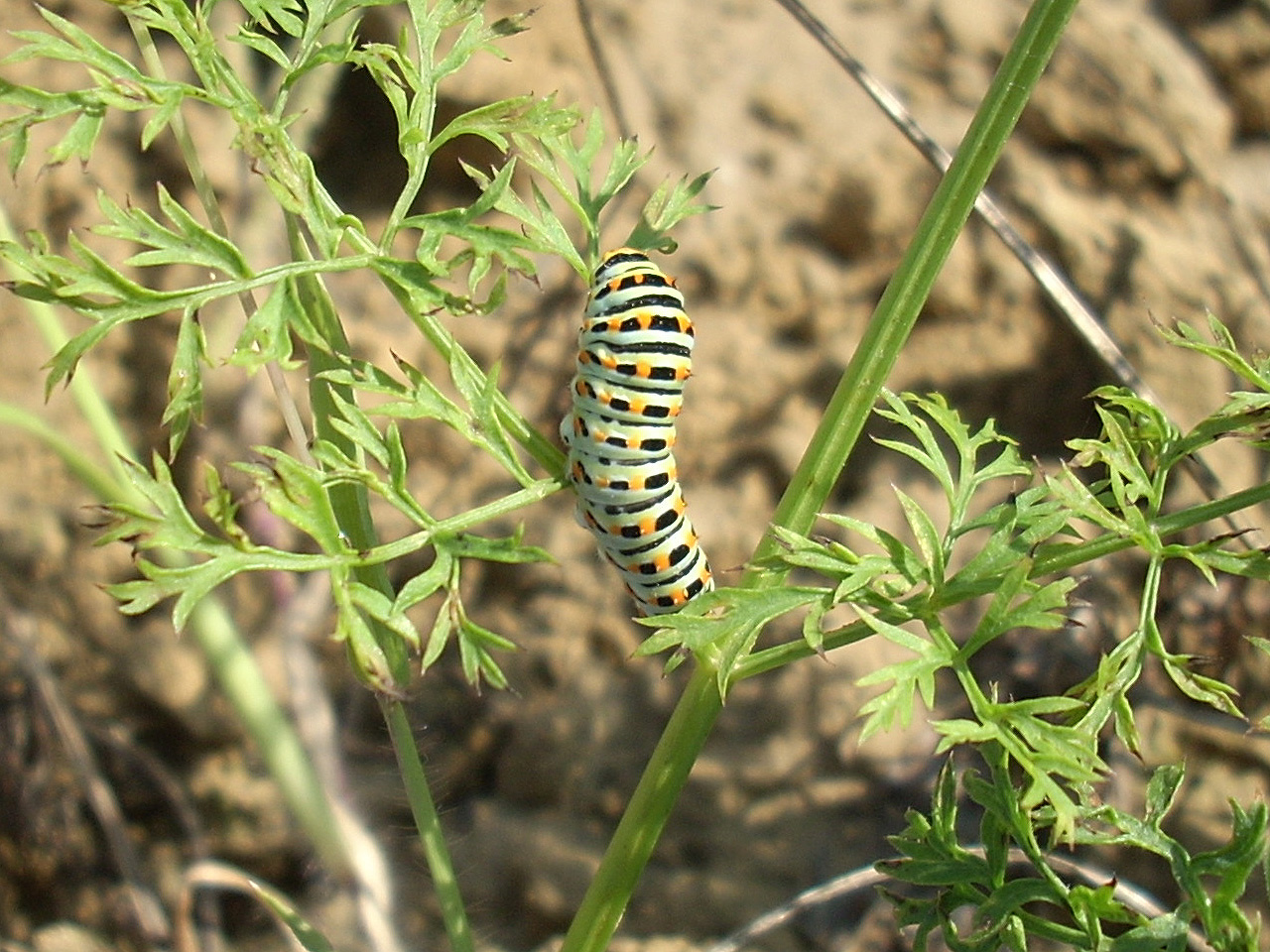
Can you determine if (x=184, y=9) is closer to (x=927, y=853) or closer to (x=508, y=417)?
(x=508, y=417)

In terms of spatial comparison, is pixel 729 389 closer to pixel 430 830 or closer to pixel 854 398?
pixel 854 398

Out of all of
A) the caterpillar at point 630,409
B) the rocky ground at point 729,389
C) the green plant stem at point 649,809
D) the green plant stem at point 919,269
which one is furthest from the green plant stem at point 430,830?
the rocky ground at point 729,389

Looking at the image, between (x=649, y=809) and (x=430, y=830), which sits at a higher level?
(x=649, y=809)

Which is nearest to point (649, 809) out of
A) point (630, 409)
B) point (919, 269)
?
point (630, 409)

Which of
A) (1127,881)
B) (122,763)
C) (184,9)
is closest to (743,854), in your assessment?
(1127,881)

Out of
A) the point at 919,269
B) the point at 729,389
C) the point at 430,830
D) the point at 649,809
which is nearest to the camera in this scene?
the point at 919,269

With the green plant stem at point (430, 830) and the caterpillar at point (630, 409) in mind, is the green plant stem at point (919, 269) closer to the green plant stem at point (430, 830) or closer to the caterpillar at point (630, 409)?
the caterpillar at point (630, 409)

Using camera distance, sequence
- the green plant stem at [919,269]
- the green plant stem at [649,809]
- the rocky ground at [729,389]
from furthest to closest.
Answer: the rocky ground at [729,389] < the green plant stem at [649,809] < the green plant stem at [919,269]
